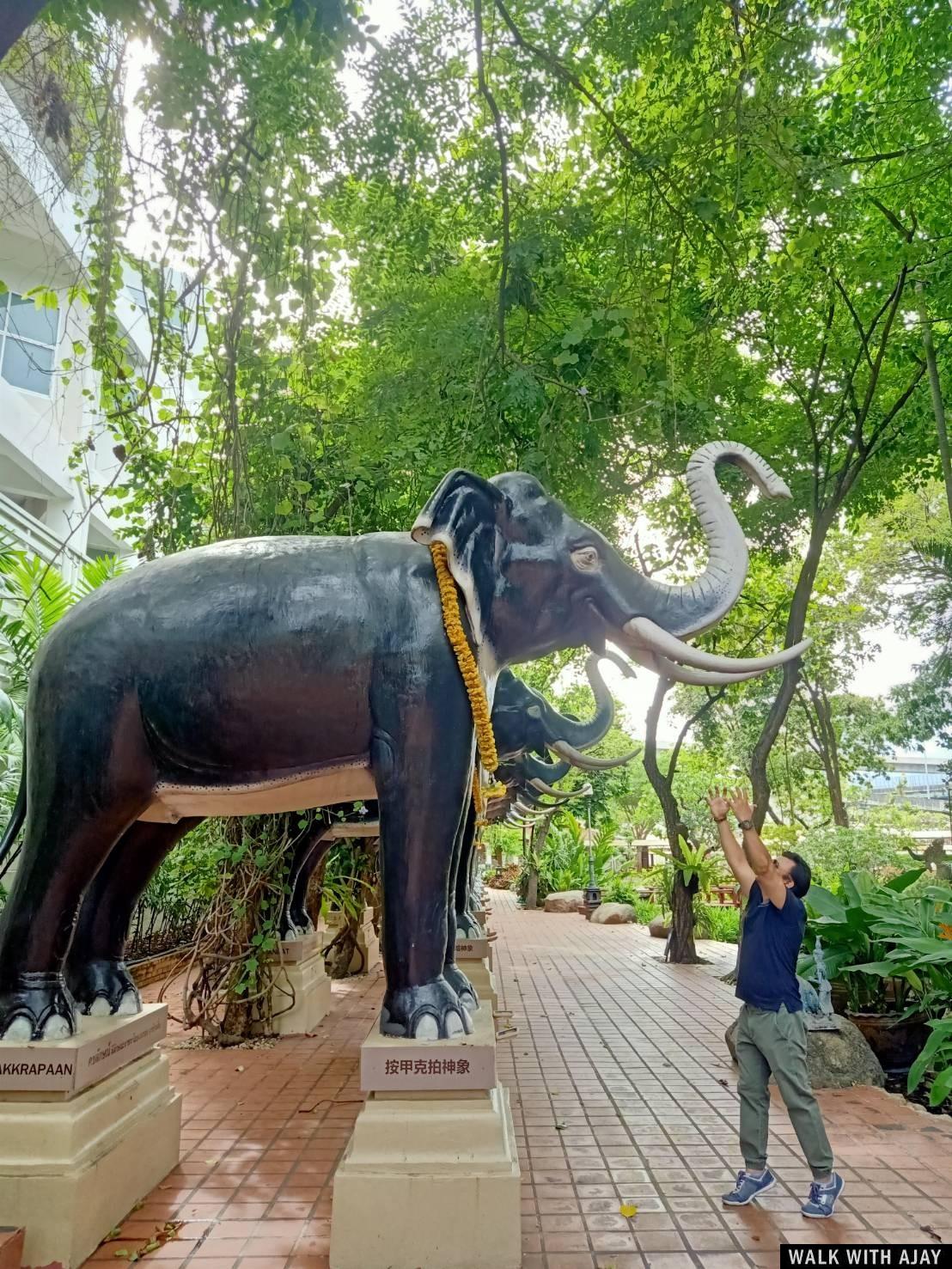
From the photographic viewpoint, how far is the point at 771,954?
3.69 m

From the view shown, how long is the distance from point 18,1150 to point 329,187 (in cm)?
536

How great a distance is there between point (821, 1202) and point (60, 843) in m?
3.23

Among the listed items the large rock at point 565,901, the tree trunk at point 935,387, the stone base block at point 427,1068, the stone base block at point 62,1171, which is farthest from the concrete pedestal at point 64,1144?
the large rock at point 565,901

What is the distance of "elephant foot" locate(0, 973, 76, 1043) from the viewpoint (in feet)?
10.1

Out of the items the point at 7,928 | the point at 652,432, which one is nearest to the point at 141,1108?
the point at 7,928

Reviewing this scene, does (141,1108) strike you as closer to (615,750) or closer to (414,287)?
(414,287)

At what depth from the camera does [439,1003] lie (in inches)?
123

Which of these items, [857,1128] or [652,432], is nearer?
[857,1128]

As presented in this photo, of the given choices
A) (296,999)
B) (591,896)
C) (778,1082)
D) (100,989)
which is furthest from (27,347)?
(591,896)

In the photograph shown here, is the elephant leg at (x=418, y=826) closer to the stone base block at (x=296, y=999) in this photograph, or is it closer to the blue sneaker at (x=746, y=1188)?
the blue sneaker at (x=746, y=1188)

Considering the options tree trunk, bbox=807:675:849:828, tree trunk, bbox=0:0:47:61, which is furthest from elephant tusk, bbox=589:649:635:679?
tree trunk, bbox=807:675:849:828

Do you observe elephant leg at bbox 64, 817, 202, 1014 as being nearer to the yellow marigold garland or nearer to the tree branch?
the yellow marigold garland

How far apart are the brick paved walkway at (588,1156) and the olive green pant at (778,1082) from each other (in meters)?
0.24

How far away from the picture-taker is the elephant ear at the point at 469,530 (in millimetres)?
3377
